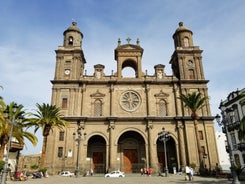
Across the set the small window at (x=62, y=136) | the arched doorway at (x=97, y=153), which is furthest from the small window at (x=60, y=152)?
the arched doorway at (x=97, y=153)

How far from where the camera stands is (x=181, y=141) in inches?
1341

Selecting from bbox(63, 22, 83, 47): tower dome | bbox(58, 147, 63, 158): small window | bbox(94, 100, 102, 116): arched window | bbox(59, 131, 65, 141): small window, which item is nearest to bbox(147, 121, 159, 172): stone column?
bbox(94, 100, 102, 116): arched window

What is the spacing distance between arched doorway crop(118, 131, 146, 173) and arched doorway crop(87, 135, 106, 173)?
2.88 meters

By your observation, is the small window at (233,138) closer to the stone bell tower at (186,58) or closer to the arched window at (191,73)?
the stone bell tower at (186,58)

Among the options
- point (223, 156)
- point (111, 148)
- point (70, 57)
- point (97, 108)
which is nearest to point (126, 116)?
point (97, 108)

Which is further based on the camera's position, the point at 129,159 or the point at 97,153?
the point at 97,153

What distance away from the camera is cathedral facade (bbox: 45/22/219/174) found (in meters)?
32.8

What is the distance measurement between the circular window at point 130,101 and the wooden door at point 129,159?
710cm

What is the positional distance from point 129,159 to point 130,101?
960 cm

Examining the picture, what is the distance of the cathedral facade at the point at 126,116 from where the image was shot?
108 ft

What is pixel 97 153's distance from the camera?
117 feet

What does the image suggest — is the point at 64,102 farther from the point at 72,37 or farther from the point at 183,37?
the point at 183,37

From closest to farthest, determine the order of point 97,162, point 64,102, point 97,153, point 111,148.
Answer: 1. point 111,148
2. point 97,162
3. point 64,102
4. point 97,153

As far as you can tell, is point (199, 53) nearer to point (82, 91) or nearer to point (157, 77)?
point (157, 77)
